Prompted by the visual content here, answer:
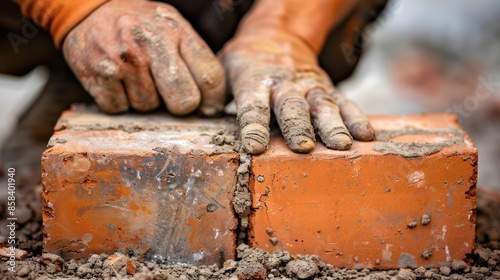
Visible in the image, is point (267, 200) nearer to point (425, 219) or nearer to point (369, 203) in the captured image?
point (369, 203)

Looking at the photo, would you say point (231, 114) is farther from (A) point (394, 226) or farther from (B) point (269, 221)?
(A) point (394, 226)

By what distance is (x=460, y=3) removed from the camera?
4.94m

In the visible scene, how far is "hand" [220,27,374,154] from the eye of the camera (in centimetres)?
175

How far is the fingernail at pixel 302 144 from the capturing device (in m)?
1.71

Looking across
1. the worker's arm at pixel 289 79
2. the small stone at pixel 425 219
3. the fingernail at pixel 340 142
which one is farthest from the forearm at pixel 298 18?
the small stone at pixel 425 219

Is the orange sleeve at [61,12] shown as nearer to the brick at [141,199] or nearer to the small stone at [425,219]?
the brick at [141,199]

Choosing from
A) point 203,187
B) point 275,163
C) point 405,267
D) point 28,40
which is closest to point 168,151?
point 203,187

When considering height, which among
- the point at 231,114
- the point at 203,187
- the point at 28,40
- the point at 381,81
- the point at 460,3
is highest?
the point at 203,187

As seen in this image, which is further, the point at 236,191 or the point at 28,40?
the point at 28,40

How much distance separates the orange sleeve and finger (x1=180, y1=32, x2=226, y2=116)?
1.08ft

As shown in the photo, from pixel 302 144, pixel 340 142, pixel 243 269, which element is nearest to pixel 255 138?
pixel 302 144

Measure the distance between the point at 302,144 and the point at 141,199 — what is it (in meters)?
0.45

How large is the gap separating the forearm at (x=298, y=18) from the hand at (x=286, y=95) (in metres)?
0.03

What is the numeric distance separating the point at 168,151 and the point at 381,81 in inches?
141
